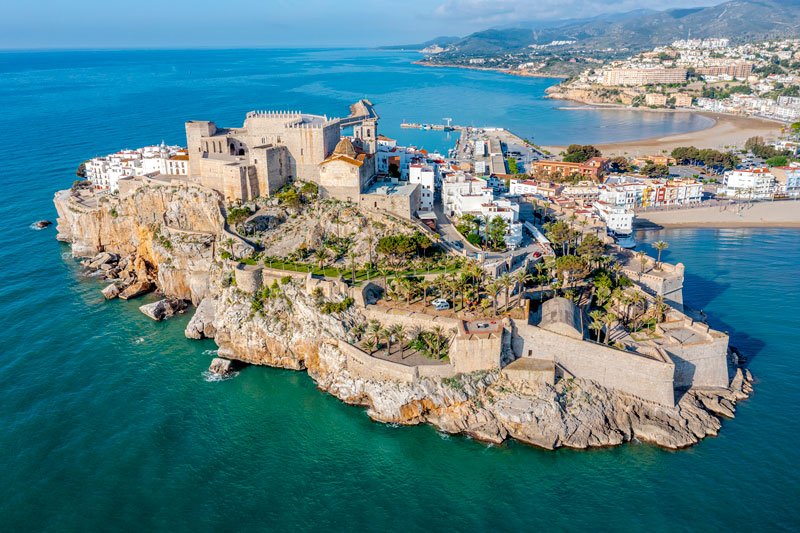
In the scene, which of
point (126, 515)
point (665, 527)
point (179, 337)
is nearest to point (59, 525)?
point (126, 515)

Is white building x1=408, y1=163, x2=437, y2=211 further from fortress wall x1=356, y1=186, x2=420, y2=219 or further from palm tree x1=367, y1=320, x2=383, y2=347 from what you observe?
palm tree x1=367, y1=320, x2=383, y2=347

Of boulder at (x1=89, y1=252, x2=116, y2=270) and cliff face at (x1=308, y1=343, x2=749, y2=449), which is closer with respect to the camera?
cliff face at (x1=308, y1=343, x2=749, y2=449)

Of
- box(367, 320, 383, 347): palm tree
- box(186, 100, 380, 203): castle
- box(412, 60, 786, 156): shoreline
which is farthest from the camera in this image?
box(412, 60, 786, 156): shoreline

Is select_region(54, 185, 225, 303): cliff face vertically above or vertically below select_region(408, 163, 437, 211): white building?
below

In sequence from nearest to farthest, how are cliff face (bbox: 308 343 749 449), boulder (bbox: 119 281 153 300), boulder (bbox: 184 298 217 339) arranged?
1. cliff face (bbox: 308 343 749 449)
2. boulder (bbox: 184 298 217 339)
3. boulder (bbox: 119 281 153 300)

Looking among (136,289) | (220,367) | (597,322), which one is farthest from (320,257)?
(597,322)

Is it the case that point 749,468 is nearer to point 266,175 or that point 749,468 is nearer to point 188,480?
point 188,480

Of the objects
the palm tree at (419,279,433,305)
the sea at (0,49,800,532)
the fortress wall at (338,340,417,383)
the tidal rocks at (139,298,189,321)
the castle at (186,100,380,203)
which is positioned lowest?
the sea at (0,49,800,532)

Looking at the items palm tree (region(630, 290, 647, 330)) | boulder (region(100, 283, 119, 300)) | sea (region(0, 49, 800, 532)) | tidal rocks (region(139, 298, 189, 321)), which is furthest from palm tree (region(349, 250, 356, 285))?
boulder (region(100, 283, 119, 300))
